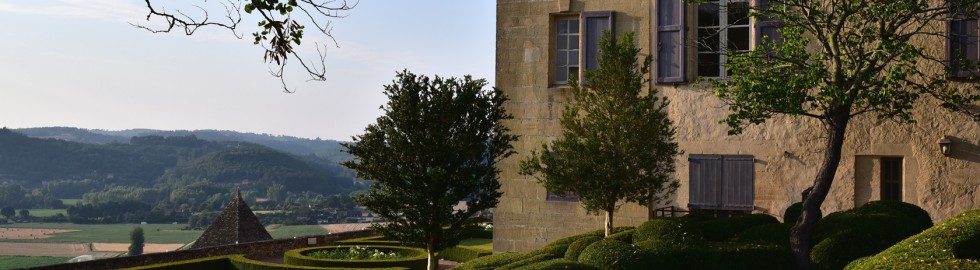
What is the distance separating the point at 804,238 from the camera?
47.8 feet

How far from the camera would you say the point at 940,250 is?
447 inches

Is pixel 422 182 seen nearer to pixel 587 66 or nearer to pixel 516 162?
pixel 516 162

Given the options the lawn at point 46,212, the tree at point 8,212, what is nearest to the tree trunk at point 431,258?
the lawn at point 46,212

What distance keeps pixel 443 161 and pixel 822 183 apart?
691cm

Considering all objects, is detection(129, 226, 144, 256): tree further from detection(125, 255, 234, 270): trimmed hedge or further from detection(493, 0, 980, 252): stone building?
detection(493, 0, 980, 252): stone building

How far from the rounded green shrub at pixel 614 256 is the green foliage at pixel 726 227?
A: 2005 mm

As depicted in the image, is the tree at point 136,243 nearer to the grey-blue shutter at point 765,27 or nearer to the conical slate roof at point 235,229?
the conical slate roof at point 235,229

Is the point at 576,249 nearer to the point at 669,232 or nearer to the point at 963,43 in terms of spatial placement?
the point at 669,232

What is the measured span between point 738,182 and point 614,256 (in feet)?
19.7

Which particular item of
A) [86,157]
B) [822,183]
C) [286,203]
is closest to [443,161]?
[822,183]

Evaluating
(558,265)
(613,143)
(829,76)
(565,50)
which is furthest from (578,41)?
(558,265)

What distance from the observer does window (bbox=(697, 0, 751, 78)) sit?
1906 cm

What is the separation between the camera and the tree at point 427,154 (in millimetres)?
19141

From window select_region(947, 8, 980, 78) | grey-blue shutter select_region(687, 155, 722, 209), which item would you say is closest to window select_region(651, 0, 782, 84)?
grey-blue shutter select_region(687, 155, 722, 209)
